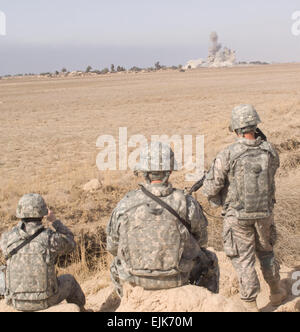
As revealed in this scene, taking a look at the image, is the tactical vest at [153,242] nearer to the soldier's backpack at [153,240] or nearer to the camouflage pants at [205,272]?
the soldier's backpack at [153,240]

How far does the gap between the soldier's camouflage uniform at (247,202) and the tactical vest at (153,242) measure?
2.73 ft

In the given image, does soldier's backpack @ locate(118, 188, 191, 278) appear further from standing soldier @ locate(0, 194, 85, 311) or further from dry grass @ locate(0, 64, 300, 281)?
dry grass @ locate(0, 64, 300, 281)

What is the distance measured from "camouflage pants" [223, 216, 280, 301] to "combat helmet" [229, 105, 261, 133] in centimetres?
79

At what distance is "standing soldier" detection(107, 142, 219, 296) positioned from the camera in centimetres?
300

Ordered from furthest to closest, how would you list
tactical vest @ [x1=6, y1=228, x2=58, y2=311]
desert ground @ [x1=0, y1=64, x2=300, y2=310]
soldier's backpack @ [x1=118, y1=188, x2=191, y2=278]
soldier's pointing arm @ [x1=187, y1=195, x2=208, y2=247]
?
desert ground @ [x1=0, y1=64, x2=300, y2=310] < tactical vest @ [x1=6, y1=228, x2=58, y2=311] < soldier's pointing arm @ [x1=187, y1=195, x2=208, y2=247] < soldier's backpack @ [x1=118, y1=188, x2=191, y2=278]

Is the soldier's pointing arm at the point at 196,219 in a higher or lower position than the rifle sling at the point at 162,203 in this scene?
lower

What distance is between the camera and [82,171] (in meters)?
9.75

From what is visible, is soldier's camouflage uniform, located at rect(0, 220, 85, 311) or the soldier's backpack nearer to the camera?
the soldier's backpack

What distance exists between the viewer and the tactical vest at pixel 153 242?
2.99 metres

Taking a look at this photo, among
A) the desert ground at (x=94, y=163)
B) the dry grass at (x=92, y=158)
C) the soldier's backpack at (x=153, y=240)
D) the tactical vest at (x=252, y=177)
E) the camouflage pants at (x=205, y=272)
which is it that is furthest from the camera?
the dry grass at (x=92, y=158)

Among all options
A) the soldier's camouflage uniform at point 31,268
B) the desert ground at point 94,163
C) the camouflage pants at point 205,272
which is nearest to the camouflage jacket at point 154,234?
the camouflage pants at point 205,272

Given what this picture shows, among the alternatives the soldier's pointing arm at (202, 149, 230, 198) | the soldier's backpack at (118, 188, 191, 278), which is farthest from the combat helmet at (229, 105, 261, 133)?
the soldier's backpack at (118, 188, 191, 278)
